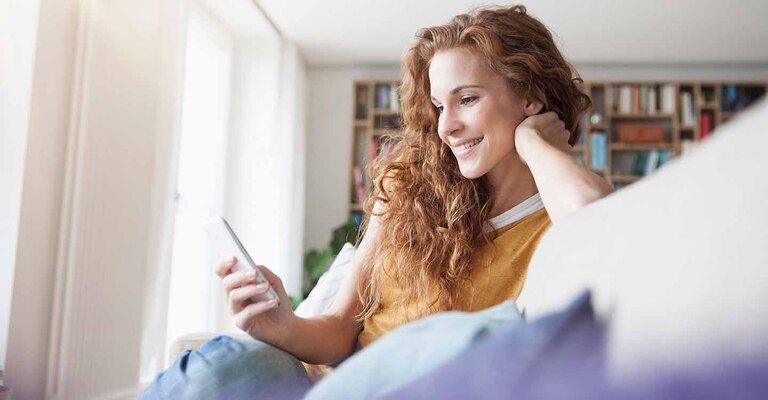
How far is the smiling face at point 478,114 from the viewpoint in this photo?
150 cm

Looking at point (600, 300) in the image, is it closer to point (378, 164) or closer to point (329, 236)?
point (378, 164)

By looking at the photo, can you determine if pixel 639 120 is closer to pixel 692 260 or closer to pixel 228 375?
pixel 228 375

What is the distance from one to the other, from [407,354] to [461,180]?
3.44 ft

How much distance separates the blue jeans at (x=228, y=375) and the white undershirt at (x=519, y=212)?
63 cm

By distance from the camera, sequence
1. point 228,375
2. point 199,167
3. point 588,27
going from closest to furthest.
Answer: point 228,375 → point 199,167 → point 588,27

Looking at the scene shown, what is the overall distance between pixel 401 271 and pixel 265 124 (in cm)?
376

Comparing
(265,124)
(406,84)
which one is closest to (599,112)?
(265,124)

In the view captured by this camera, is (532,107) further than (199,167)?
No

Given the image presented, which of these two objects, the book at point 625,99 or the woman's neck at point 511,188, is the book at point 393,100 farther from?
the woman's neck at point 511,188

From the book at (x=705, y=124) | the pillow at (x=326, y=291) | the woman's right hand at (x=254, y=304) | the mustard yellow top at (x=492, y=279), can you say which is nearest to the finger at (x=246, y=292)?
the woman's right hand at (x=254, y=304)

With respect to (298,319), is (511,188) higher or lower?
higher

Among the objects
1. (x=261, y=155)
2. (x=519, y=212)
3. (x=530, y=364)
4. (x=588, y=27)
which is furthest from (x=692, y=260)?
(x=588, y=27)

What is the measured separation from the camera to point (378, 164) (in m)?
1.69

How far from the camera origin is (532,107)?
1.54 m
